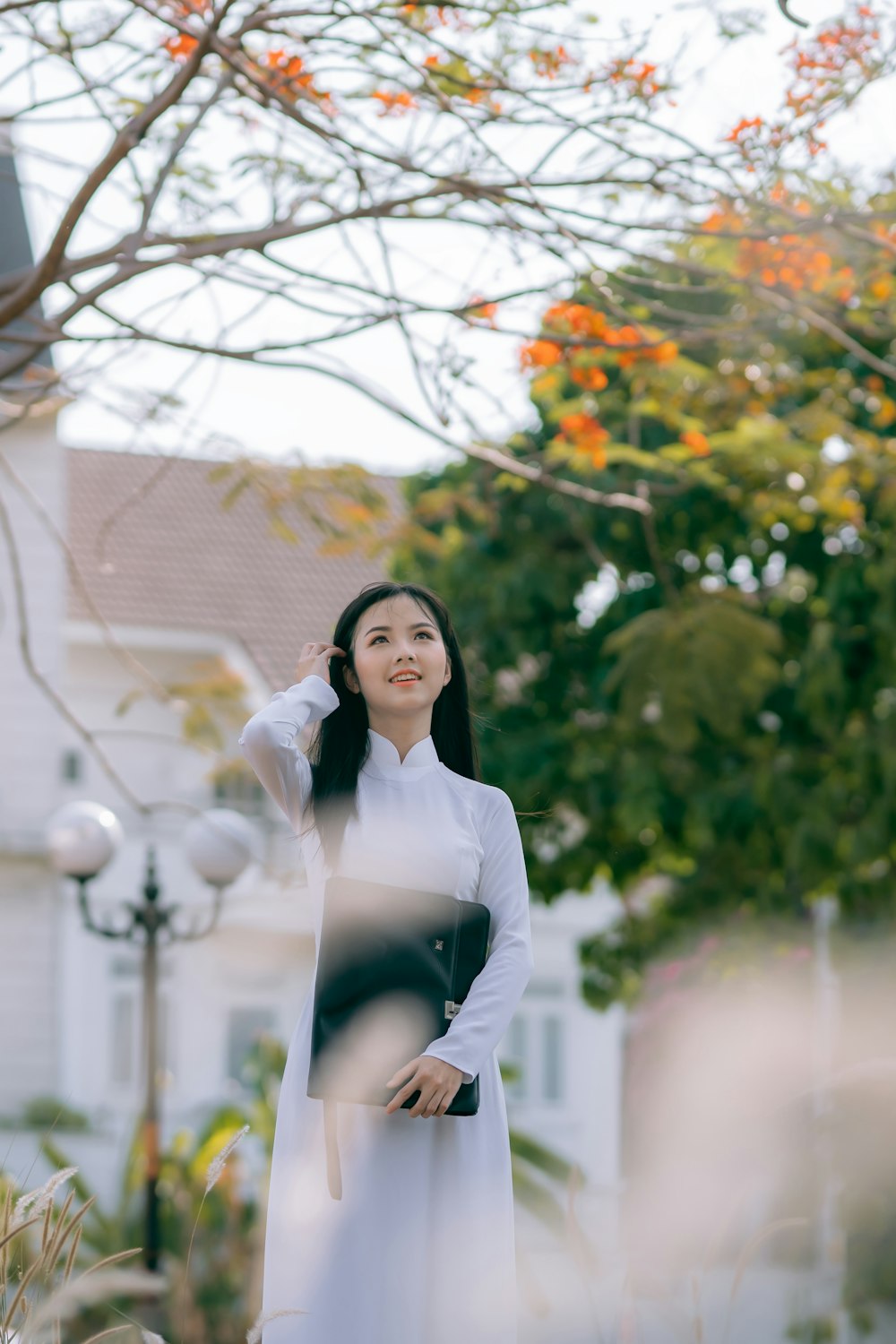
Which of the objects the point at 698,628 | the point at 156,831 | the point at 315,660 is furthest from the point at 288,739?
the point at 156,831

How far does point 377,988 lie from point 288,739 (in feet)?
1.25

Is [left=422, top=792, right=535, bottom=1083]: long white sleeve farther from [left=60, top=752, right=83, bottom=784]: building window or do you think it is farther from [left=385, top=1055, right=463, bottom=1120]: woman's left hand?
[left=60, top=752, right=83, bottom=784]: building window

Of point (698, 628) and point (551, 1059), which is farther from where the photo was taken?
point (551, 1059)

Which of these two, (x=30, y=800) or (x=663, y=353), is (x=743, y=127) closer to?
(x=663, y=353)

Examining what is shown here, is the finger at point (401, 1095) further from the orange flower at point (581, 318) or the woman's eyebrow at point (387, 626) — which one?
the orange flower at point (581, 318)

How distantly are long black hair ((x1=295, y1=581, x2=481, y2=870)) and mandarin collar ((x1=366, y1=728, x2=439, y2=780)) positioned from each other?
0.04 feet

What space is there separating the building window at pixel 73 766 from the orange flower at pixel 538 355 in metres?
10.9

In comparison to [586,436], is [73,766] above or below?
Result: above

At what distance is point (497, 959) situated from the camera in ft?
8.78

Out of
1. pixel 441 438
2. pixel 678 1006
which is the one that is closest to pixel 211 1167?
pixel 441 438

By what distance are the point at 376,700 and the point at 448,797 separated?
186mm

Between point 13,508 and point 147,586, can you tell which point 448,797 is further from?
point 147,586

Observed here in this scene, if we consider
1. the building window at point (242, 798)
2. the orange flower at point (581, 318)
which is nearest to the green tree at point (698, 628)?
the orange flower at point (581, 318)

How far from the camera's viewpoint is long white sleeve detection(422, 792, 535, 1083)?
2.53 m
